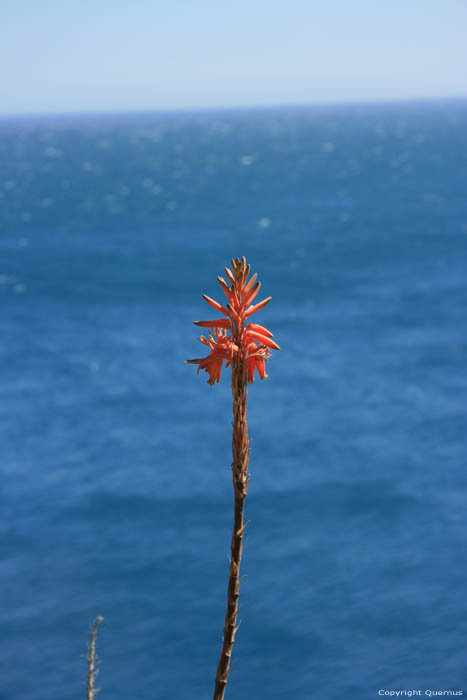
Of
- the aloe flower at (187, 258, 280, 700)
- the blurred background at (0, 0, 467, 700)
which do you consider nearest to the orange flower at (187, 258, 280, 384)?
the aloe flower at (187, 258, 280, 700)

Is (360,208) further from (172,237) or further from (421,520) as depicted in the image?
(421,520)

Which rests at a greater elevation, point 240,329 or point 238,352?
point 240,329

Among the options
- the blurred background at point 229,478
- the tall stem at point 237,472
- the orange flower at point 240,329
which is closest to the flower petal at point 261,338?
the orange flower at point 240,329

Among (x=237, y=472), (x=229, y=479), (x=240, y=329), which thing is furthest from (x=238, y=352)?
(x=229, y=479)

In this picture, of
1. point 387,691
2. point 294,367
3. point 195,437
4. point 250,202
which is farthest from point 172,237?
point 387,691

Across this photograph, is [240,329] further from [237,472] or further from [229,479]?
[229,479]

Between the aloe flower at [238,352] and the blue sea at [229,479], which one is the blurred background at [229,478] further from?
the aloe flower at [238,352]

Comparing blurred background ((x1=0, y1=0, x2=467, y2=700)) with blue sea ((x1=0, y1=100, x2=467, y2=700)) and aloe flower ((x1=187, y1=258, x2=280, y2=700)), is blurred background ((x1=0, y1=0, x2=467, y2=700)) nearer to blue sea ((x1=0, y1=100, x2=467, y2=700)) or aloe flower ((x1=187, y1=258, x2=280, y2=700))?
blue sea ((x1=0, y1=100, x2=467, y2=700))
